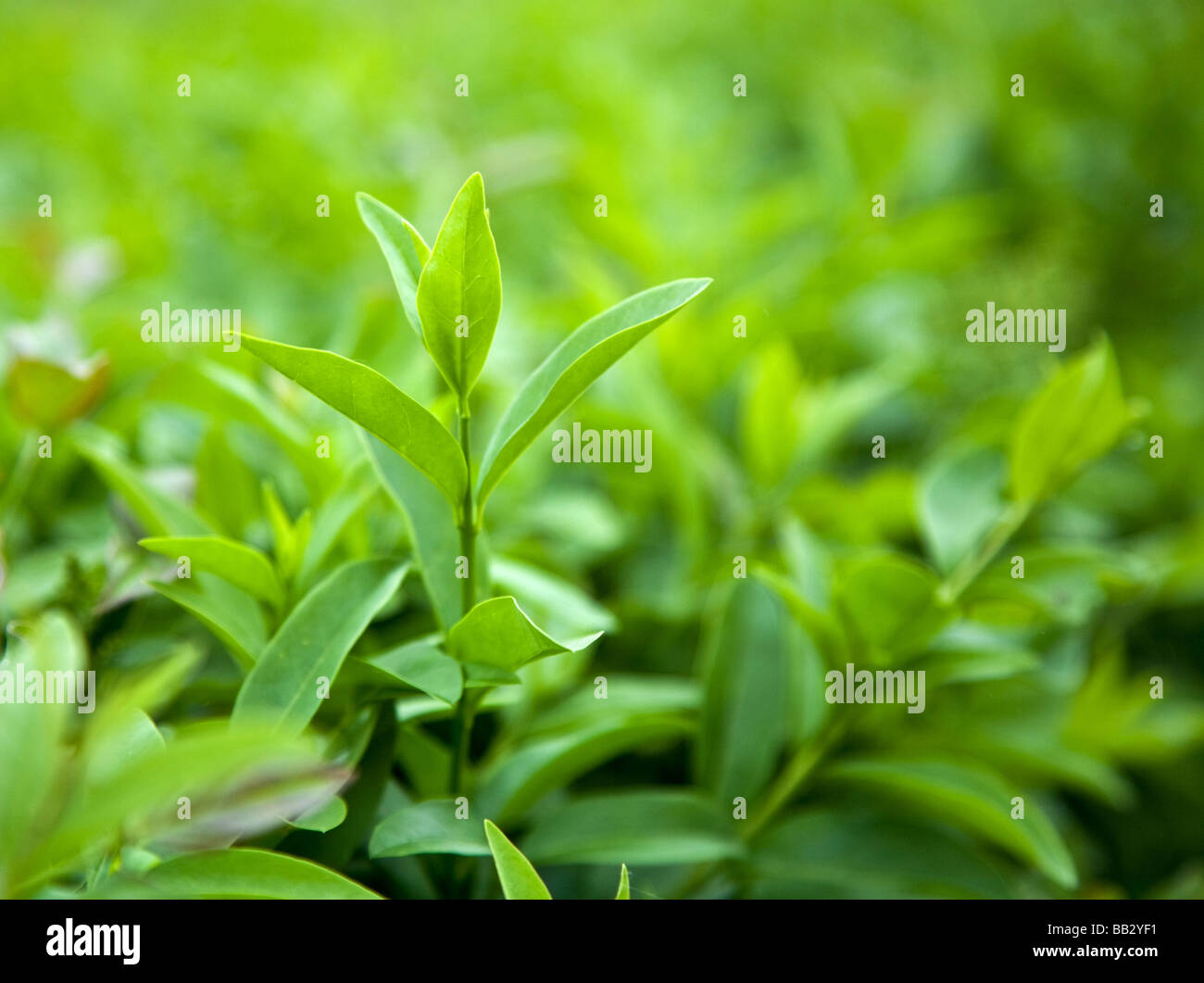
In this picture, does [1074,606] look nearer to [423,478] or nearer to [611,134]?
[423,478]

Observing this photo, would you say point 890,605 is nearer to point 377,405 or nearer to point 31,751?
point 377,405

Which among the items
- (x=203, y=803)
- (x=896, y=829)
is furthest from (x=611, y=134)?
(x=203, y=803)

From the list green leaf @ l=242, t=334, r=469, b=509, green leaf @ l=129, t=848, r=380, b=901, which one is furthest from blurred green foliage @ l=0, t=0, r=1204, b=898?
green leaf @ l=242, t=334, r=469, b=509

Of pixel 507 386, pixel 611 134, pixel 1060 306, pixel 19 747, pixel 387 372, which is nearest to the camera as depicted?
pixel 19 747

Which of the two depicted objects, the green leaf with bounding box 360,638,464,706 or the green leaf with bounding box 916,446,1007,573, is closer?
the green leaf with bounding box 360,638,464,706

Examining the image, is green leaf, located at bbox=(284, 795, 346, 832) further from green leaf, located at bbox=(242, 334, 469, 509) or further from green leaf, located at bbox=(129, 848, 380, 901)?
green leaf, located at bbox=(242, 334, 469, 509)

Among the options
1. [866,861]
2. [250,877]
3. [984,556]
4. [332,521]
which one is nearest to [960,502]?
[984,556]

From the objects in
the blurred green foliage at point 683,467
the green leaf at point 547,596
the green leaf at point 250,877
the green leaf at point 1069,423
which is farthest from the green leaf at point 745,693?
the green leaf at point 250,877
